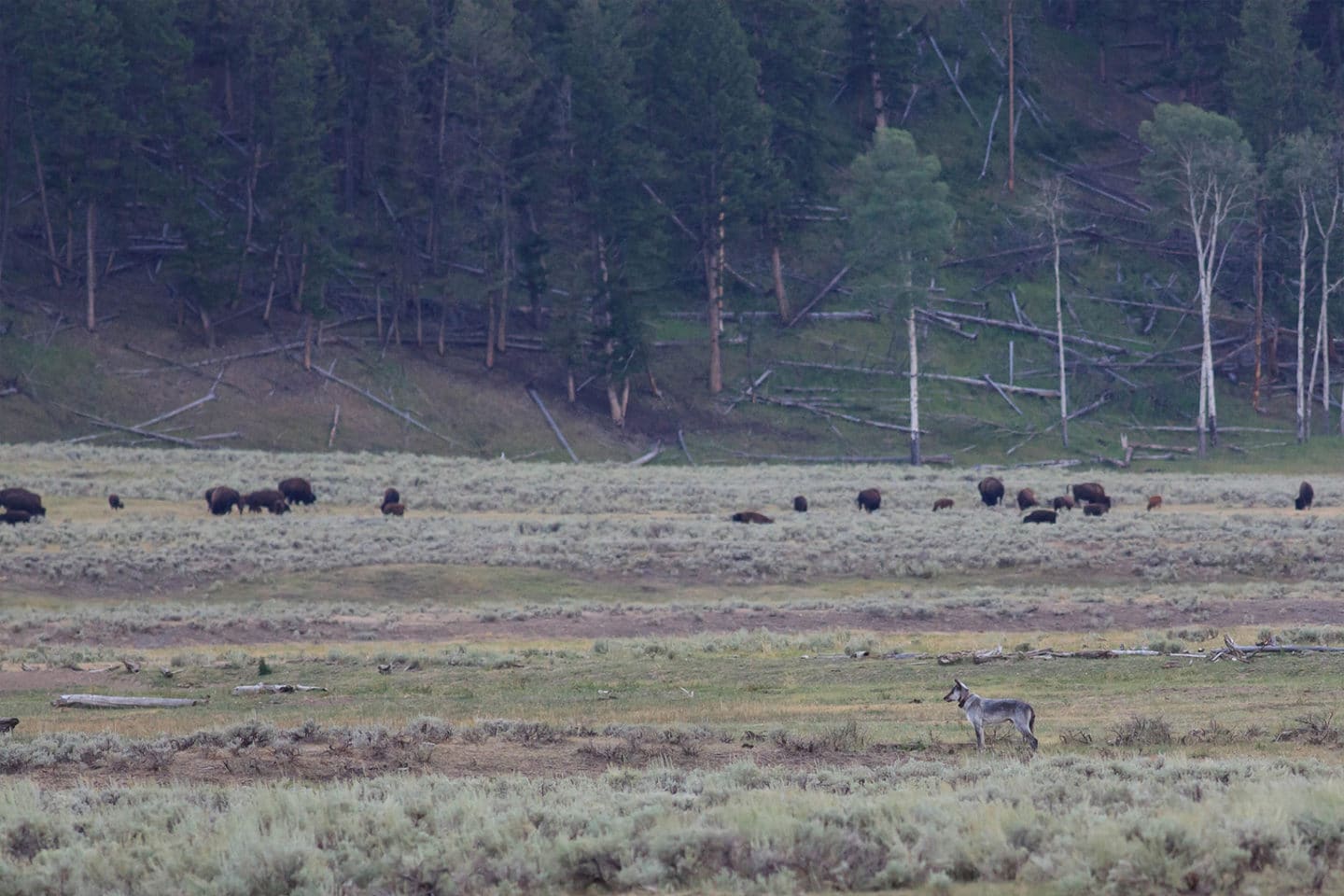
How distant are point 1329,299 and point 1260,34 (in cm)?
1279

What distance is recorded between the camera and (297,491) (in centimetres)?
3875

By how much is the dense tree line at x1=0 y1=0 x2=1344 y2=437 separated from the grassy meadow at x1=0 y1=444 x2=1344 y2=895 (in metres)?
20.0

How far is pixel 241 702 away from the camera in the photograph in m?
17.2

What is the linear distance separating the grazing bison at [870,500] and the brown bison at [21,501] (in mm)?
20778

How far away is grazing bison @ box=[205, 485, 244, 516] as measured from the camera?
118ft

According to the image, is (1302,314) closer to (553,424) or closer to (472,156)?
(553,424)

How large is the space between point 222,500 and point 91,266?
27.3 m

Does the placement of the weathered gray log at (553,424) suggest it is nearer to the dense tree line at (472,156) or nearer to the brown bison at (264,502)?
the dense tree line at (472,156)

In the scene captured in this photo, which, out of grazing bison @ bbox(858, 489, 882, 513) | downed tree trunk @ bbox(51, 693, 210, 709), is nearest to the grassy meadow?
downed tree trunk @ bbox(51, 693, 210, 709)

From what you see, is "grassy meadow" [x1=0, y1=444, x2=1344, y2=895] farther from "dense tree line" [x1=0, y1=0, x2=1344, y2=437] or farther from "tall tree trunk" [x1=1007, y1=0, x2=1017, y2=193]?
"tall tree trunk" [x1=1007, y1=0, x2=1017, y2=193]

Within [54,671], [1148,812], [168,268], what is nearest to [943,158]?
[168,268]

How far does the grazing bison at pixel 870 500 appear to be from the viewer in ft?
129

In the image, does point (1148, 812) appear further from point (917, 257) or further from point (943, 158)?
point (943, 158)

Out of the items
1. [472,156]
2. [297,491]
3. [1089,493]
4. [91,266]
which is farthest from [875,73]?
[297,491]
